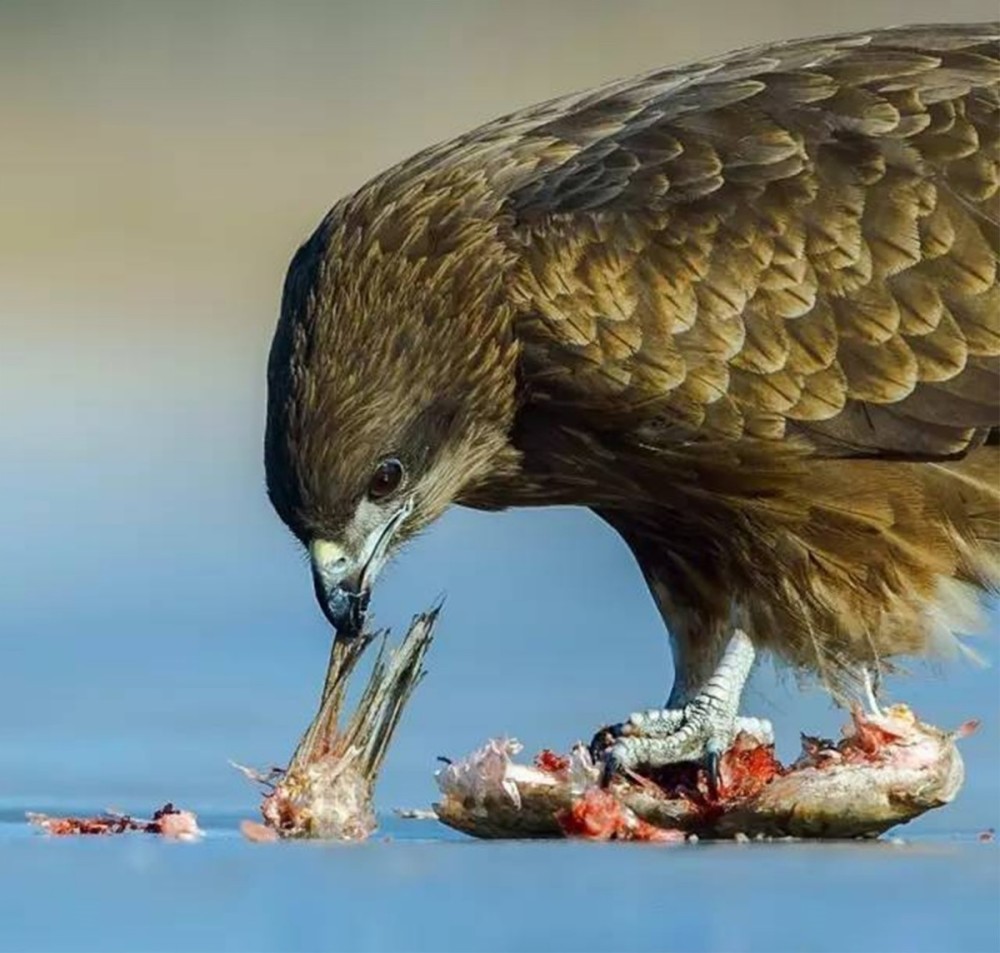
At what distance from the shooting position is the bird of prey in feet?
28.3

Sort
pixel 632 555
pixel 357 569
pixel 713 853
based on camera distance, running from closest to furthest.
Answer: pixel 713 853, pixel 357 569, pixel 632 555

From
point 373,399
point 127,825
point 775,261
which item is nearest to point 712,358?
point 775,261

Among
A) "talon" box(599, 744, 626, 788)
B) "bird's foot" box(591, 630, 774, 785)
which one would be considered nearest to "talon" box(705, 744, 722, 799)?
"bird's foot" box(591, 630, 774, 785)

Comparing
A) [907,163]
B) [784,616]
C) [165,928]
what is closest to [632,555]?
[784,616]

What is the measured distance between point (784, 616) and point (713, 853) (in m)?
1.07

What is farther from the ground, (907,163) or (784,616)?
(907,163)

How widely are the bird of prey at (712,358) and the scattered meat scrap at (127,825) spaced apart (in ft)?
2.23

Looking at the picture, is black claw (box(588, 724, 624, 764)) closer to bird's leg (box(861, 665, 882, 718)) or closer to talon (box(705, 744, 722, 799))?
talon (box(705, 744, 722, 799))

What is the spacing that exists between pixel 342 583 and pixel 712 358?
1.17m

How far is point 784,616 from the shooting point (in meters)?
8.95

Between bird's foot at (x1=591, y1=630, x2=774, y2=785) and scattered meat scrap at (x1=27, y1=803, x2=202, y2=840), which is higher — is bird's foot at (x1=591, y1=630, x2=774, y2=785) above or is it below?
above

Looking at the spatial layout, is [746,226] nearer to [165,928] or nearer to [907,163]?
[907,163]

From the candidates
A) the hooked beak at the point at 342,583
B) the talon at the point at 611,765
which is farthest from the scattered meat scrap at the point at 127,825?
the talon at the point at 611,765

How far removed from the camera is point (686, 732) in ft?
29.1
